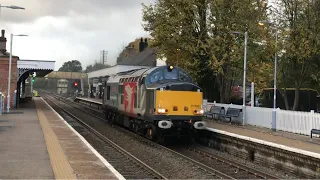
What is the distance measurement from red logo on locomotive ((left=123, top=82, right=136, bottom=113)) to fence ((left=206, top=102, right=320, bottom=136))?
7167 millimetres

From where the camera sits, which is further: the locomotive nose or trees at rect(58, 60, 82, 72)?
trees at rect(58, 60, 82, 72)

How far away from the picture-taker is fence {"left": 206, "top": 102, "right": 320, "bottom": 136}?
666 inches

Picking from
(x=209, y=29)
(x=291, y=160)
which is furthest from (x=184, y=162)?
(x=209, y=29)

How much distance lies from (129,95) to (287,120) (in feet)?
24.5

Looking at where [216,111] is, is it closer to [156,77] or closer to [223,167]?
[156,77]

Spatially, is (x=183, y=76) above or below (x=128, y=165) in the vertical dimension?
above

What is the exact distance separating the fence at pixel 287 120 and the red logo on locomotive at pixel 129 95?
7167mm

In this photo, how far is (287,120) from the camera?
1859 cm

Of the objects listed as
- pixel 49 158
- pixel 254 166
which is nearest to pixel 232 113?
pixel 254 166

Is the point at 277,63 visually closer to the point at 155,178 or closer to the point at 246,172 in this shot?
the point at 246,172

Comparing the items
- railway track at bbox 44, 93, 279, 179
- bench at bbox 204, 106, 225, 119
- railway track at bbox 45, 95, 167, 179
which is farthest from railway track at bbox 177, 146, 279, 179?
bench at bbox 204, 106, 225, 119

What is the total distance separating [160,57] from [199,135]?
14605 millimetres

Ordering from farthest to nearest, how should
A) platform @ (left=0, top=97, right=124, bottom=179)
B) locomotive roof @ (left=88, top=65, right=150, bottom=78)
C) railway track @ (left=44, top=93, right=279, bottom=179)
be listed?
locomotive roof @ (left=88, top=65, right=150, bottom=78) < railway track @ (left=44, top=93, right=279, bottom=179) < platform @ (left=0, top=97, right=124, bottom=179)

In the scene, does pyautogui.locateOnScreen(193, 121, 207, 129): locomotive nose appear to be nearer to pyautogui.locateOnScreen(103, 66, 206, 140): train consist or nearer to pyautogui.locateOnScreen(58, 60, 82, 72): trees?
pyautogui.locateOnScreen(103, 66, 206, 140): train consist
